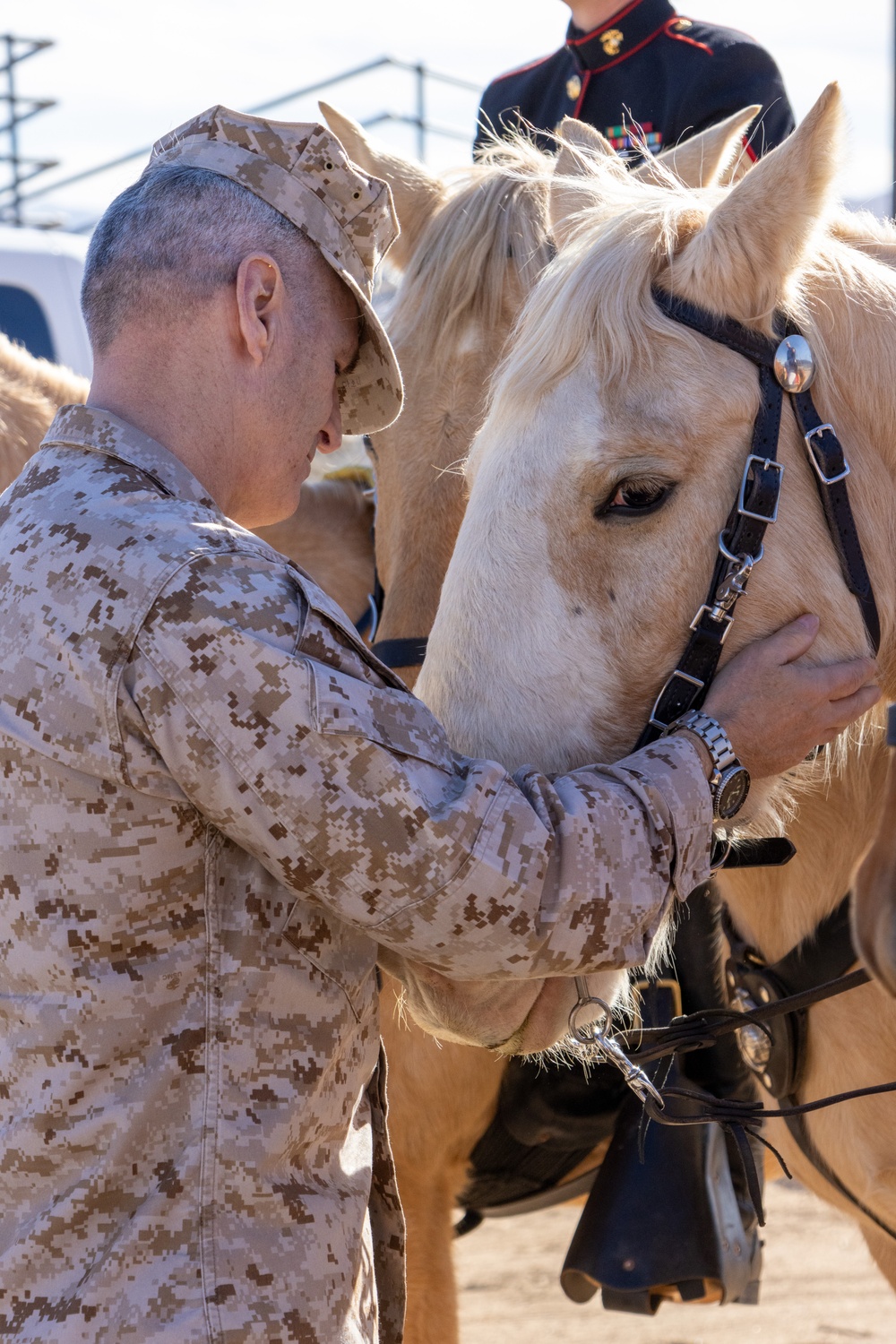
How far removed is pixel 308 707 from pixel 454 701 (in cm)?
37

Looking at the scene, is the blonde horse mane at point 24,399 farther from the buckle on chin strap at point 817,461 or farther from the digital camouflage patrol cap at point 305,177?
the buckle on chin strap at point 817,461

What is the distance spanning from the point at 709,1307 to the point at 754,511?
375cm

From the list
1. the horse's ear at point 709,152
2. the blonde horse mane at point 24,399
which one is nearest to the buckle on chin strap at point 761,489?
the horse's ear at point 709,152

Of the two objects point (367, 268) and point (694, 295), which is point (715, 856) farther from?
point (367, 268)

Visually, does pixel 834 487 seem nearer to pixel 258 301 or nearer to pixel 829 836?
pixel 829 836

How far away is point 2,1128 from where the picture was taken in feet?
4.64

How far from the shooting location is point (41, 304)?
20.0ft

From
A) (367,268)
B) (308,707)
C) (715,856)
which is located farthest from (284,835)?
(367,268)

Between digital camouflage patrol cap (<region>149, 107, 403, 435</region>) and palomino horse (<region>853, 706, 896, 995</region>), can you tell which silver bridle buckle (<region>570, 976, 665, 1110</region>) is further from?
digital camouflage patrol cap (<region>149, 107, 403, 435</region>)

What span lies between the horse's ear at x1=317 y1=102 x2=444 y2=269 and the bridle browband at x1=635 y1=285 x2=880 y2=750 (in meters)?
1.44

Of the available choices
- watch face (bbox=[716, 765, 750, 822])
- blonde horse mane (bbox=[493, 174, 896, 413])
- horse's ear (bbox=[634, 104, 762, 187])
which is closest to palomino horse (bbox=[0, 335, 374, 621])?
horse's ear (bbox=[634, 104, 762, 187])

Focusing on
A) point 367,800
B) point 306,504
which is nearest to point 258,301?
point 367,800

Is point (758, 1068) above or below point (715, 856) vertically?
below

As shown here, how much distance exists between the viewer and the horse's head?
1629 millimetres
